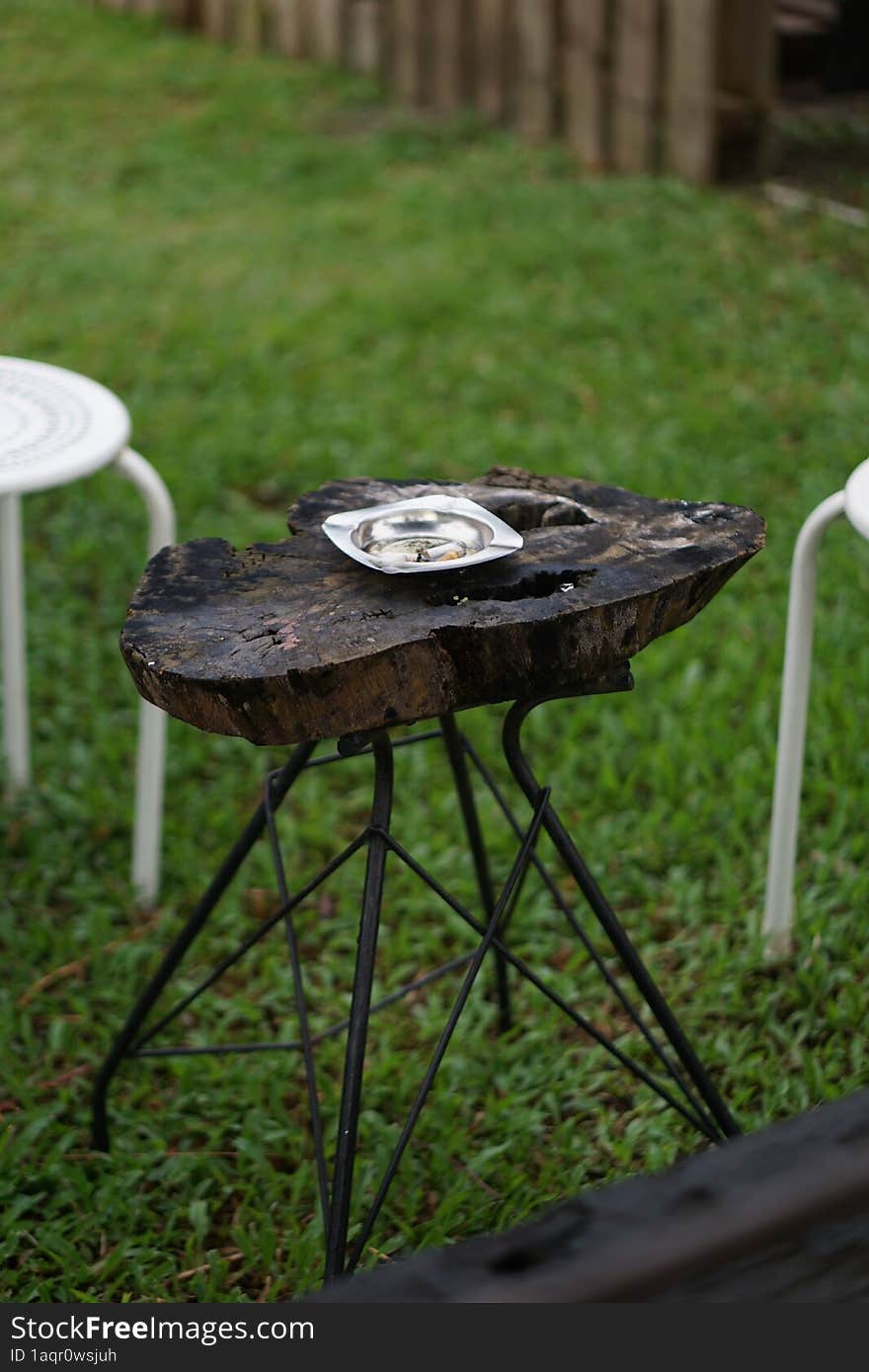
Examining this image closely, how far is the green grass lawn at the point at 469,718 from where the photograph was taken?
7.46ft

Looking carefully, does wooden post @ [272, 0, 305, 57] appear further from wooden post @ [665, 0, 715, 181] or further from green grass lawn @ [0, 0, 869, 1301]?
wooden post @ [665, 0, 715, 181]

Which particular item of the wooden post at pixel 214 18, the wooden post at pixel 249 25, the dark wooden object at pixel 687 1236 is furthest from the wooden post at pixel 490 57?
the dark wooden object at pixel 687 1236

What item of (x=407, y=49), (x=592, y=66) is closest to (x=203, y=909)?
(x=592, y=66)

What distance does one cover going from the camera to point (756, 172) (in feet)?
19.5

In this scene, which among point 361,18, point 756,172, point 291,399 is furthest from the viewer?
point 361,18

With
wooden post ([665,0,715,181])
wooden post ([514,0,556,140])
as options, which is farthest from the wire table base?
wooden post ([514,0,556,140])

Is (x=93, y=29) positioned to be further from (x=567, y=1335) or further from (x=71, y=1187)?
(x=567, y=1335)

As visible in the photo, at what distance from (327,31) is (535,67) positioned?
151 centimetres

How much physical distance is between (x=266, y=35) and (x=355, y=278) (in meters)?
2.93

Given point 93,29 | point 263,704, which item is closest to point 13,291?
point 93,29

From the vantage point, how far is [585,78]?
6.15 metres

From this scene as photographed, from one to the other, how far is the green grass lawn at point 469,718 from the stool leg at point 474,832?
0.15 ft

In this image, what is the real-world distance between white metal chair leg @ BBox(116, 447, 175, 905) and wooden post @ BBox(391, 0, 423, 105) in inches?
192

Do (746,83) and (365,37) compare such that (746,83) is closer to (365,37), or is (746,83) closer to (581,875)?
(365,37)
